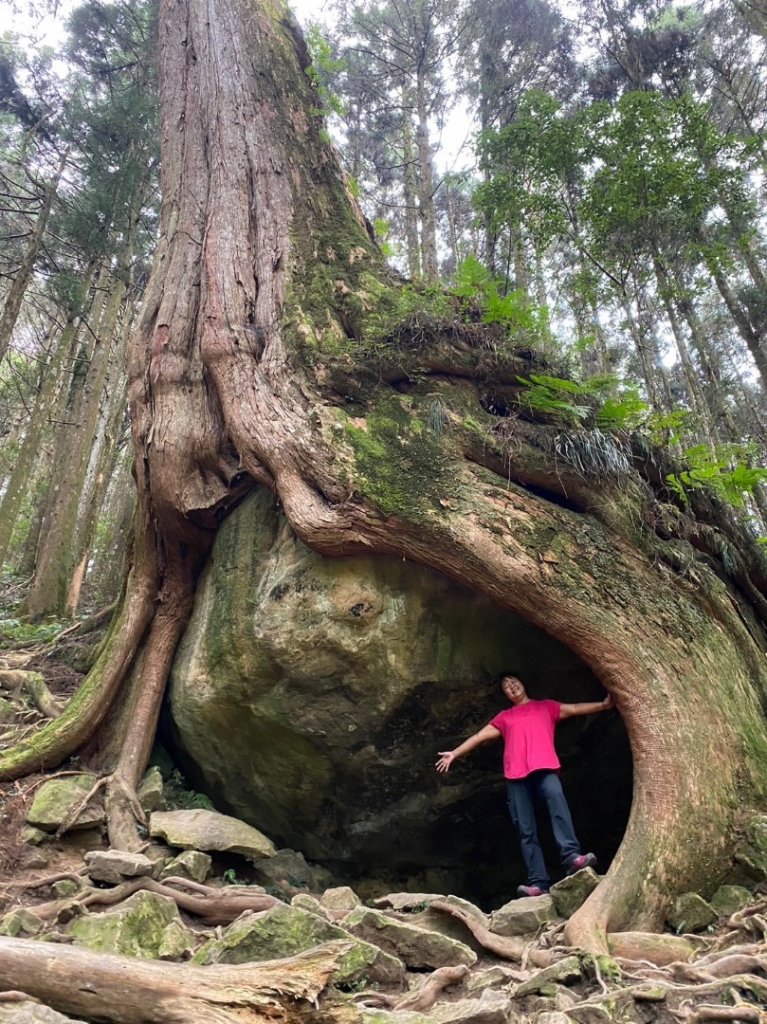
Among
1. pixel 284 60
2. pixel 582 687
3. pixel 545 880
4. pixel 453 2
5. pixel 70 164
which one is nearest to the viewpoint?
pixel 545 880

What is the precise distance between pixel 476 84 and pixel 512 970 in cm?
1759

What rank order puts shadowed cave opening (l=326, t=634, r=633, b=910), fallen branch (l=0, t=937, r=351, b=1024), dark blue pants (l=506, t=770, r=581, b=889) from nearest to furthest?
fallen branch (l=0, t=937, r=351, b=1024) → dark blue pants (l=506, t=770, r=581, b=889) → shadowed cave opening (l=326, t=634, r=633, b=910)

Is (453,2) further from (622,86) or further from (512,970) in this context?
(512,970)

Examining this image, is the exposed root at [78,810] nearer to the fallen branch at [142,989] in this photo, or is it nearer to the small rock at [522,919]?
the fallen branch at [142,989]

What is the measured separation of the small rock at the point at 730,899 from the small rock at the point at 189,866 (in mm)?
3351

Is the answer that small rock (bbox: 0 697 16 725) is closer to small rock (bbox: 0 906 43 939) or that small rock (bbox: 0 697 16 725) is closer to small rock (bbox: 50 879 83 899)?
small rock (bbox: 50 879 83 899)

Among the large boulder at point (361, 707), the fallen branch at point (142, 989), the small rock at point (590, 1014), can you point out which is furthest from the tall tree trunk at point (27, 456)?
the small rock at point (590, 1014)

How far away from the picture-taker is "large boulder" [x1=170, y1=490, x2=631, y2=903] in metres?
5.39

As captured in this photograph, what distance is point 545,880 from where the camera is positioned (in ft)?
15.8

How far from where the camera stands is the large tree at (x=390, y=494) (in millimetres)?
4453

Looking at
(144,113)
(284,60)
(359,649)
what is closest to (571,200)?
(284,60)

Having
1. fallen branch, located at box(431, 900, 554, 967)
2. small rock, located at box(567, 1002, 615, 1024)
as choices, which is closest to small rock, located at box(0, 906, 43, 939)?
fallen branch, located at box(431, 900, 554, 967)

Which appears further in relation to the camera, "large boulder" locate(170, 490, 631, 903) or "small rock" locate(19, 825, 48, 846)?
"large boulder" locate(170, 490, 631, 903)

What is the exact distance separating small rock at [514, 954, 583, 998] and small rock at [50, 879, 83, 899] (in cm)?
276
